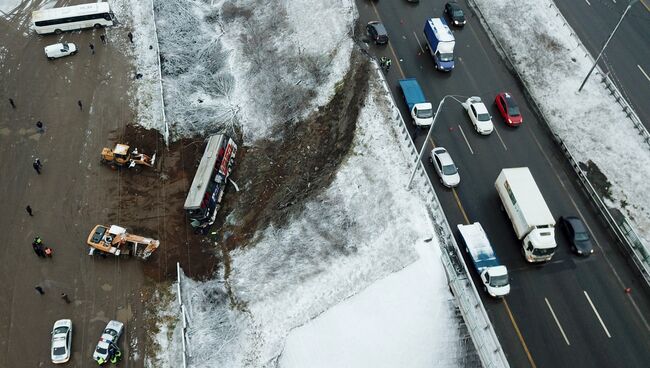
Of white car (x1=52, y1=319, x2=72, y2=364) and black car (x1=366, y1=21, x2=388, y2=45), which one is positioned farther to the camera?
black car (x1=366, y1=21, x2=388, y2=45)

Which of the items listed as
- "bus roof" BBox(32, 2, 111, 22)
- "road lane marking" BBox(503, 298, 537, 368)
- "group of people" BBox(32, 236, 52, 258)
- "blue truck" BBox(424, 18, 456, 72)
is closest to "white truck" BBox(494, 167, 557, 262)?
"road lane marking" BBox(503, 298, 537, 368)

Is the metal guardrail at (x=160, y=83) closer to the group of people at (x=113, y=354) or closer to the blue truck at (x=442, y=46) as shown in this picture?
the group of people at (x=113, y=354)

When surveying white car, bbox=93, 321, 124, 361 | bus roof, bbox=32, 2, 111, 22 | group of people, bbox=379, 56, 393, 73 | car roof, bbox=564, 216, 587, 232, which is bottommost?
white car, bbox=93, 321, 124, 361

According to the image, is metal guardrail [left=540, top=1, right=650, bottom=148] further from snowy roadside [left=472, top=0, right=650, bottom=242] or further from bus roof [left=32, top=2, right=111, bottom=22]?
bus roof [left=32, top=2, right=111, bottom=22]

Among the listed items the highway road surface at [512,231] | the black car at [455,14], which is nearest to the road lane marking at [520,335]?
the highway road surface at [512,231]

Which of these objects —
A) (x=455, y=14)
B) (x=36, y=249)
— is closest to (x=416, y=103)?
(x=455, y=14)

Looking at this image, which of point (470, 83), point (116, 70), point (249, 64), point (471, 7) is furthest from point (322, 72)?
point (116, 70)

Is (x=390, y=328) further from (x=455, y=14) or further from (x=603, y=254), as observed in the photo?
(x=455, y=14)
